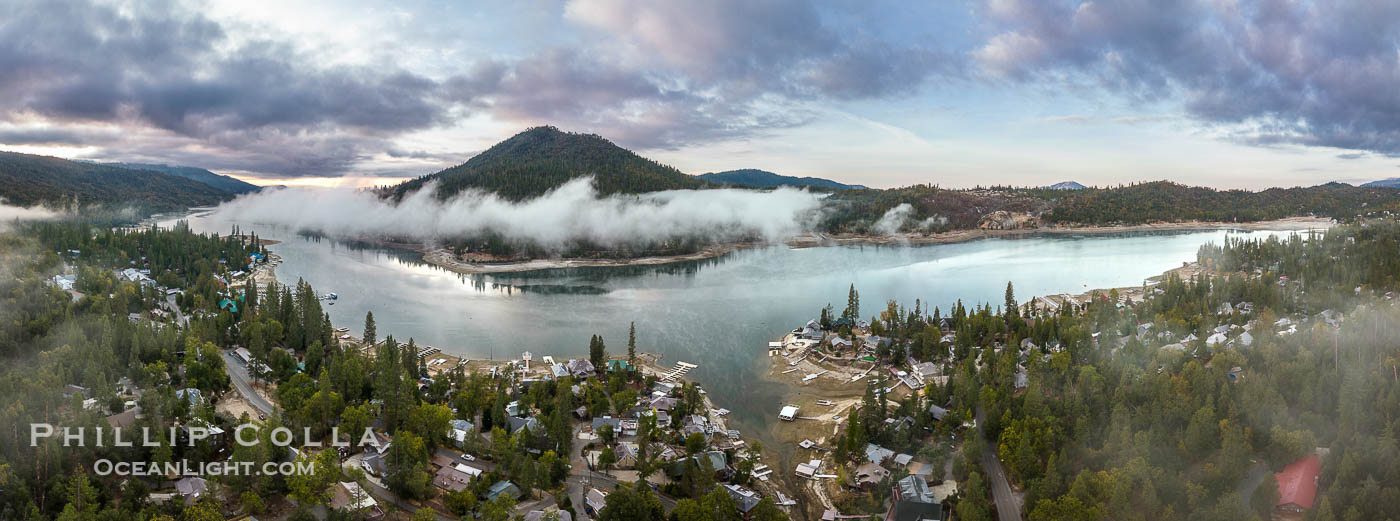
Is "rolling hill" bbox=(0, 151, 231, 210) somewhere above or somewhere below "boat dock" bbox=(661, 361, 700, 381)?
above

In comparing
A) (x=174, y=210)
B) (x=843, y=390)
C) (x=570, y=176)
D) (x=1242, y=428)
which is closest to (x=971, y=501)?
(x=1242, y=428)

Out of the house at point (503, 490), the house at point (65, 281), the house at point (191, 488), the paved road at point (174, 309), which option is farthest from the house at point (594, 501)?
the house at point (65, 281)

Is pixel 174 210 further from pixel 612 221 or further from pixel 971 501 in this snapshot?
pixel 971 501

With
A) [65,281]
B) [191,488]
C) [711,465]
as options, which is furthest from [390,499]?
[65,281]

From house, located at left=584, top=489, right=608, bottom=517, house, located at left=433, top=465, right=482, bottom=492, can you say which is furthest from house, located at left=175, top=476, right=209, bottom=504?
house, located at left=584, top=489, right=608, bottom=517

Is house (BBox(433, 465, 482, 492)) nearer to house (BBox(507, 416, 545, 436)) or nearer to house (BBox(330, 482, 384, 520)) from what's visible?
house (BBox(330, 482, 384, 520))

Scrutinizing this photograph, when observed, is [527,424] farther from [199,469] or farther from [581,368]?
[199,469]
